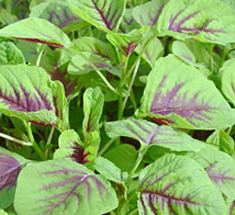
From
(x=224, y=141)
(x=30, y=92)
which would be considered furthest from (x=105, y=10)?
(x=224, y=141)

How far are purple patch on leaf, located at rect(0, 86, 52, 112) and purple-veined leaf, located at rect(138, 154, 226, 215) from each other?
0.22 meters

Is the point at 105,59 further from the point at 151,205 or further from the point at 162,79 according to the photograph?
the point at 151,205

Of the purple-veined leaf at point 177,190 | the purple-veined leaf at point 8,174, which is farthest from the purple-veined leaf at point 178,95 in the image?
the purple-veined leaf at point 8,174

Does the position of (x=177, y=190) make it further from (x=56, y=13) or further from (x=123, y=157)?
(x=56, y=13)

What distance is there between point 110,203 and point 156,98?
0.26 meters

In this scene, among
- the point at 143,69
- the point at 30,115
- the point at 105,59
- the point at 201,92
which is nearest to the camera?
the point at 30,115

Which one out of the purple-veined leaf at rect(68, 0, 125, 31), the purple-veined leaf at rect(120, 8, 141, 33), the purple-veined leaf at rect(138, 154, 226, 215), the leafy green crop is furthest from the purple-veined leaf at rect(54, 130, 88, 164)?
the purple-veined leaf at rect(120, 8, 141, 33)

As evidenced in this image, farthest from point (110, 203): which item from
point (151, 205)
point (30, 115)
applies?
point (30, 115)

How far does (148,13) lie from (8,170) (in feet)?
1.53

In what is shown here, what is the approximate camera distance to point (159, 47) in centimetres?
94

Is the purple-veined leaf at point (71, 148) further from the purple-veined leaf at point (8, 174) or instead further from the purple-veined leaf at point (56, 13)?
the purple-veined leaf at point (56, 13)

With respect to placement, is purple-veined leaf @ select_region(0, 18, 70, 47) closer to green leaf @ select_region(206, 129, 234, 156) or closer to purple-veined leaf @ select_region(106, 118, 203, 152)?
purple-veined leaf @ select_region(106, 118, 203, 152)

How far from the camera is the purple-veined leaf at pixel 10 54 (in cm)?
74

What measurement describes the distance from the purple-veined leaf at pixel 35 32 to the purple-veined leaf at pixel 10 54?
0.05m
